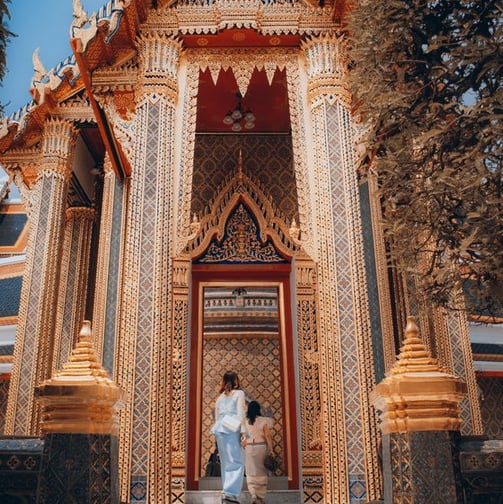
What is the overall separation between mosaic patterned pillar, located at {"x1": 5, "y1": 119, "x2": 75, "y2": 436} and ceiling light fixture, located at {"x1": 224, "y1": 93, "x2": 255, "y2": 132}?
1.88 meters

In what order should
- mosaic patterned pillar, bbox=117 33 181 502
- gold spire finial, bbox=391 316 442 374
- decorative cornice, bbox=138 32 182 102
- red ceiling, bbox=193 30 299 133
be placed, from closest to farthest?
gold spire finial, bbox=391 316 442 374 → mosaic patterned pillar, bbox=117 33 181 502 → decorative cornice, bbox=138 32 182 102 → red ceiling, bbox=193 30 299 133

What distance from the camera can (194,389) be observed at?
6.16 m

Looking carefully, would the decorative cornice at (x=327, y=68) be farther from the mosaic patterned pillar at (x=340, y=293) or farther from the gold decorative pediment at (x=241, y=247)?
the gold decorative pediment at (x=241, y=247)

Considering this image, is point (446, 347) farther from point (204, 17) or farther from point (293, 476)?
point (204, 17)

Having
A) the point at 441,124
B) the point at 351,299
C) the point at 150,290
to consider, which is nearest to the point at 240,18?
the point at 150,290

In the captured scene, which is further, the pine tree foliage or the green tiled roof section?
the green tiled roof section

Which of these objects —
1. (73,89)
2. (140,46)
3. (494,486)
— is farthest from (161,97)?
(494,486)

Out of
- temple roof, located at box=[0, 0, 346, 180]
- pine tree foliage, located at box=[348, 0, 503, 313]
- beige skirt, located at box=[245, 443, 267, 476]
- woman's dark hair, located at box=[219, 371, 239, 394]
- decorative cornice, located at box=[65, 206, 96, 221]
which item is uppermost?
temple roof, located at box=[0, 0, 346, 180]

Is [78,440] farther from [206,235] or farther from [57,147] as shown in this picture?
[57,147]

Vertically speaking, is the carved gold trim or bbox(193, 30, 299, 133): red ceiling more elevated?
bbox(193, 30, 299, 133): red ceiling

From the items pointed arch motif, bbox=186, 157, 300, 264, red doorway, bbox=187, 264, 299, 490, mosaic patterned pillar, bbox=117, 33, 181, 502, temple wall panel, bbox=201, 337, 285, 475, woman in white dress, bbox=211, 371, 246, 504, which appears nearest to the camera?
mosaic patterned pillar, bbox=117, 33, 181, 502

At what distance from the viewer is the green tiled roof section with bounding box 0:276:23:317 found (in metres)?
9.35

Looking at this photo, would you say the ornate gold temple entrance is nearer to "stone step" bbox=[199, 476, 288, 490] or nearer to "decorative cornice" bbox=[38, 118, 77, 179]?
"stone step" bbox=[199, 476, 288, 490]

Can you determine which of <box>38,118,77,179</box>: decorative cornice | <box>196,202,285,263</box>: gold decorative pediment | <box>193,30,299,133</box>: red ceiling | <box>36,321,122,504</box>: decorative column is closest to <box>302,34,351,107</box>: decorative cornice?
<box>193,30,299,133</box>: red ceiling
